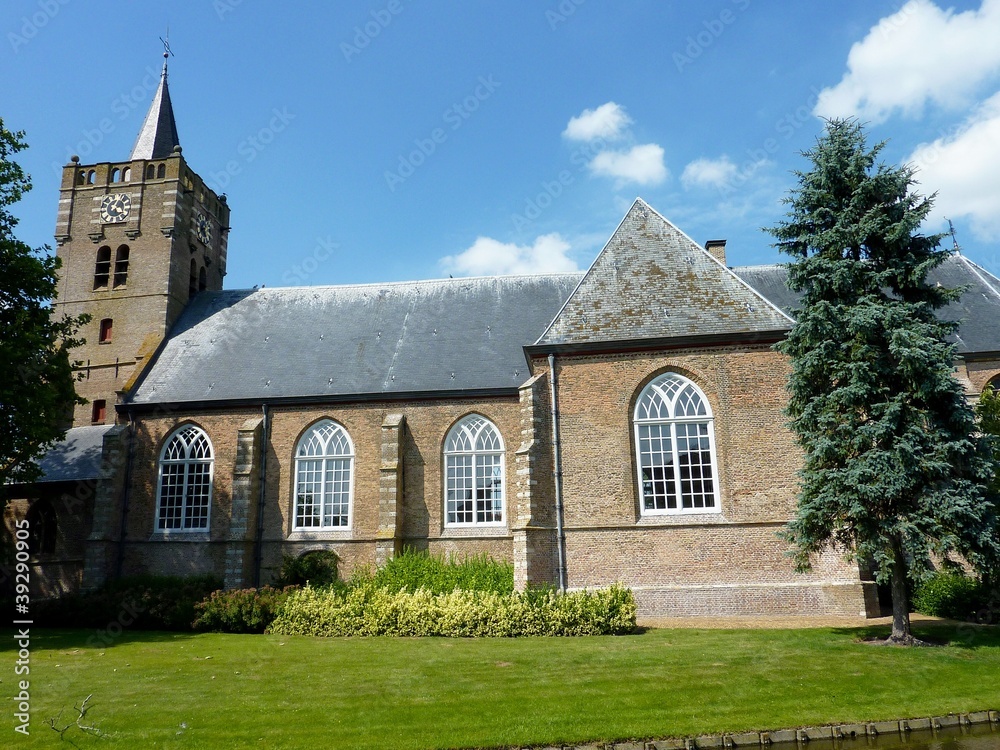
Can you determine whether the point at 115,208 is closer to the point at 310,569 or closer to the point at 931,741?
the point at 310,569

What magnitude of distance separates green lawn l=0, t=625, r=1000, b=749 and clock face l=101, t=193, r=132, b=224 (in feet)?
65.3

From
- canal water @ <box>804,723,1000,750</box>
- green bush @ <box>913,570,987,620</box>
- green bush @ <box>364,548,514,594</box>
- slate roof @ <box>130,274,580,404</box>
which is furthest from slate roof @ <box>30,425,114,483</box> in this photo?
green bush @ <box>913,570,987,620</box>

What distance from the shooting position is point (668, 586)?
17.9 m

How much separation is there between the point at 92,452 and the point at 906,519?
2519 centimetres

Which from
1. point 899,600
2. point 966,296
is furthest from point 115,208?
point 966,296

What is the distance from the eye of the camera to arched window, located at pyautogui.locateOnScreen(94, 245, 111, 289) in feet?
97.0

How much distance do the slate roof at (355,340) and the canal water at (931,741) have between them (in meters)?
14.6

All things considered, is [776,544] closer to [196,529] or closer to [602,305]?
[602,305]

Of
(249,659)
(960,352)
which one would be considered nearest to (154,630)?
(249,659)

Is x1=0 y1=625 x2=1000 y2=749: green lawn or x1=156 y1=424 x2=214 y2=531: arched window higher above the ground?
x1=156 y1=424 x2=214 y2=531: arched window

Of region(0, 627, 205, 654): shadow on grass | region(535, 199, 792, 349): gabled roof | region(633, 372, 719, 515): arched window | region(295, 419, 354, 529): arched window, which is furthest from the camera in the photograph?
region(295, 419, 354, 529): arched window

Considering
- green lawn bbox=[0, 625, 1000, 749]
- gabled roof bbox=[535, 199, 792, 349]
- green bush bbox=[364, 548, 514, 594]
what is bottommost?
green lawn bbox=[0, 625, 1000, 749]

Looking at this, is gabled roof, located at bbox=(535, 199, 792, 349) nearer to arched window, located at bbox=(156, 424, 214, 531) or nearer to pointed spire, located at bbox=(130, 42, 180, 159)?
arched window, located at bbox=(156, 424, 214, 531)

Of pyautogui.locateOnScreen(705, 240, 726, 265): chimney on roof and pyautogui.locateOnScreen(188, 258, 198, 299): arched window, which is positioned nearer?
pyautogui.locateOnScreen(705, 240, 726, 265): chimney on roof
